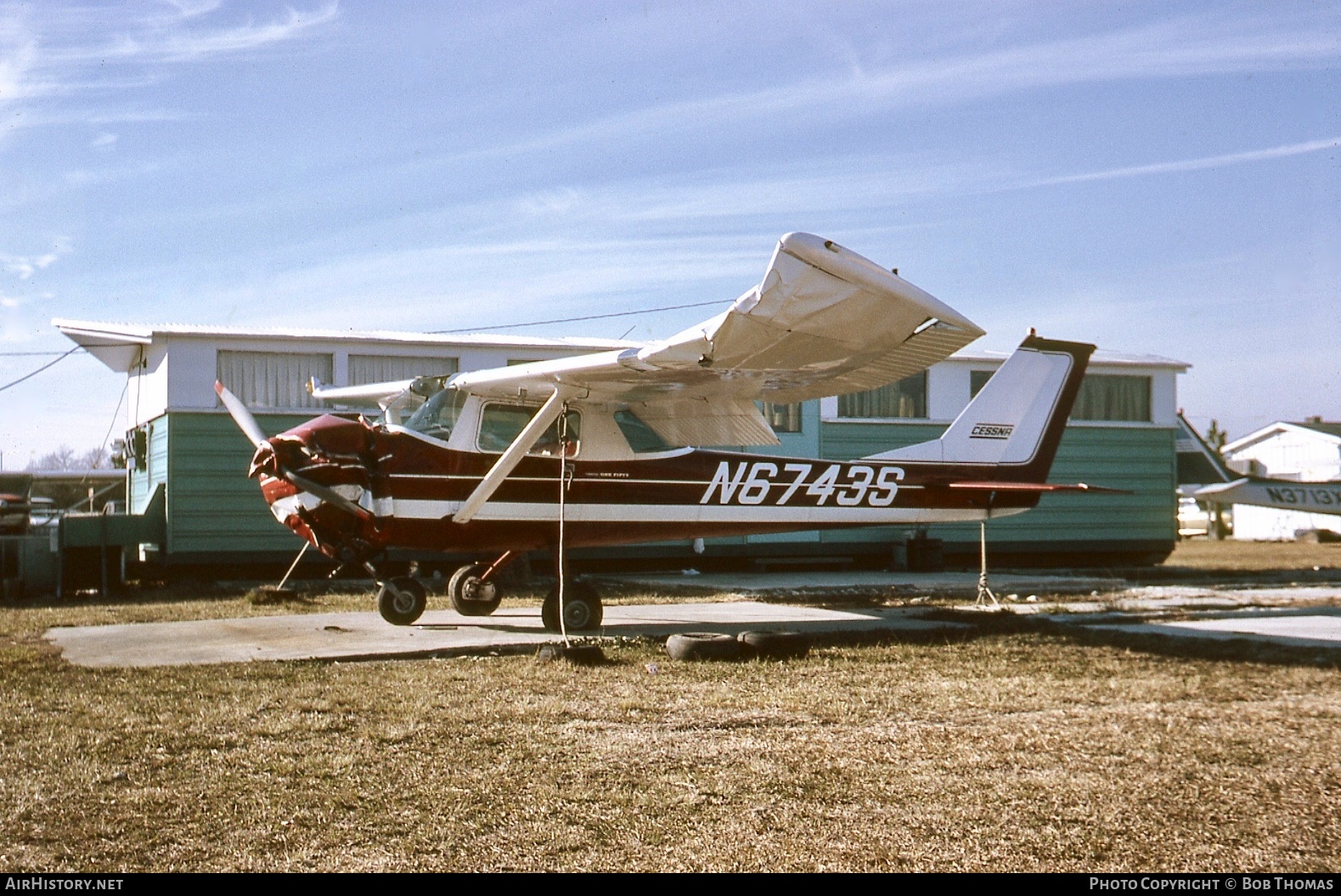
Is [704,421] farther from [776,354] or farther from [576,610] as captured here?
[776,354]

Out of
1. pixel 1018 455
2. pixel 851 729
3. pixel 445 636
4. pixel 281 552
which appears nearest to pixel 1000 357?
pixel 1018 455

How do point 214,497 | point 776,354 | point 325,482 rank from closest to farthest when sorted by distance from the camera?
point 776,354 → point 325,482 → point 214,497

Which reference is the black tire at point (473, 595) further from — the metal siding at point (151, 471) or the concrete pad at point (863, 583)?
the metal siding at point (151, 471)

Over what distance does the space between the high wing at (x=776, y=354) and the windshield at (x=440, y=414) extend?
0.59 feet

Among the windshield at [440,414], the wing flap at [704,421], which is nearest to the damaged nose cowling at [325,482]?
the windshield at [440,414]

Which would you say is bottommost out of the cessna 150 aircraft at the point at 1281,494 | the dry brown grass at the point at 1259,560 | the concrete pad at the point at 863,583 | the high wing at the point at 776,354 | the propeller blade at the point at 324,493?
the dry brown grass at the point at 1259,560

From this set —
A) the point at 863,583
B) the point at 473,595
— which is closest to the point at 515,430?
the point at 473,595

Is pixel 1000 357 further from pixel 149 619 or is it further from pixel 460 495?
pixel 149 619

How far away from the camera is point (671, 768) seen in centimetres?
423

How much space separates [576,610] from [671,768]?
514 cm

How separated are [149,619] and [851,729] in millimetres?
7807

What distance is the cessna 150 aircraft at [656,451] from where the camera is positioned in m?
7.30

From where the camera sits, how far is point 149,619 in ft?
33.6
